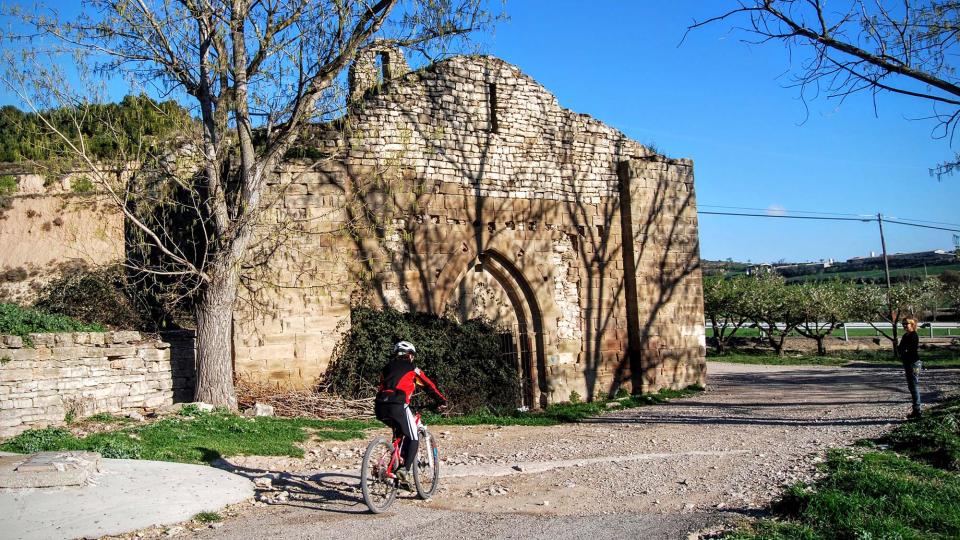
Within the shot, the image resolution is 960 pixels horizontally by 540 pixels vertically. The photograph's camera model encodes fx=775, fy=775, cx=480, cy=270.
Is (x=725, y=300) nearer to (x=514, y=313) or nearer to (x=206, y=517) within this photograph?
(x=514, y=313)

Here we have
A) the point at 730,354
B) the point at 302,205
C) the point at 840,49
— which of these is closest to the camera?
the point at 840,49

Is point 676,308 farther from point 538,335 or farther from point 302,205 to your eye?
point 302,205

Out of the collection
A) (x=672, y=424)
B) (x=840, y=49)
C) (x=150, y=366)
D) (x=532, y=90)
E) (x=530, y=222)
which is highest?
(x=532, y=90)

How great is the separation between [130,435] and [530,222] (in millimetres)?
8864

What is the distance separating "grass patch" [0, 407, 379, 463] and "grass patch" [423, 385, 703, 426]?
185 centimetres

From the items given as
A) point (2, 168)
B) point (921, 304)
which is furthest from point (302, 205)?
point (921, 304)

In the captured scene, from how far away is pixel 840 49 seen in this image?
911 centimetres

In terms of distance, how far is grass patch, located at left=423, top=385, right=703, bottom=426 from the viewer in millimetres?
12883

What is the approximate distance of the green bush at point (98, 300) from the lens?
12594 mm

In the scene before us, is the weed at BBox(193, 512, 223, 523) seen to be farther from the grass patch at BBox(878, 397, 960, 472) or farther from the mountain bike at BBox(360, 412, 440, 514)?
the grass patch at BBox(878, 397, 960, 472)

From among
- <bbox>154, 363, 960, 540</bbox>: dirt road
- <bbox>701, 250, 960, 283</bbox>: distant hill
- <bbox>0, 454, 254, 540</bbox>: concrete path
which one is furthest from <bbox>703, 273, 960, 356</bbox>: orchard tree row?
<bbox>701, 250, 960, 283</bbox>: distant hill

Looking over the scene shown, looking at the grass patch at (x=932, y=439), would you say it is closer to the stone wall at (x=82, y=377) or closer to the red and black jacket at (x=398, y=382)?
the red and black jacket at (x=398, y=382)

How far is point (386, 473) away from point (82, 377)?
5887mm

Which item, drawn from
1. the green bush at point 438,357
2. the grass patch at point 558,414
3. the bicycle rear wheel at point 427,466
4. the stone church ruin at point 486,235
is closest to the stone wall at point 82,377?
the stone church ruin at point 486,235
